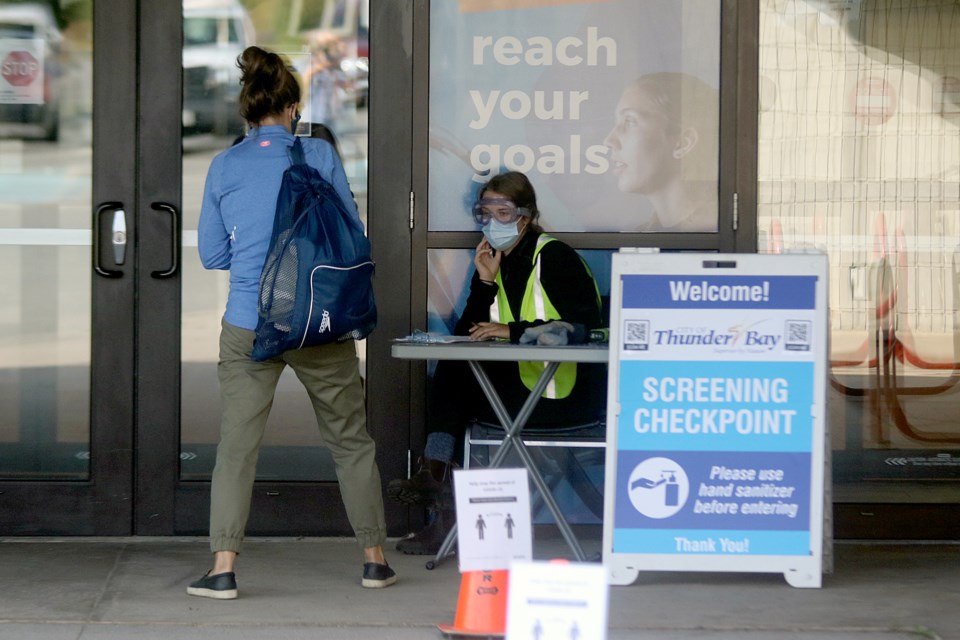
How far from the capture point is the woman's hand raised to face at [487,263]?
5281 mm

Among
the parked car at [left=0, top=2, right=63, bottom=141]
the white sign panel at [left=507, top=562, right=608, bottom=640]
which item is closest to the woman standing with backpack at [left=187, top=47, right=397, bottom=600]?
the parked car at [left=0, top=2, right=63, bottom=141]

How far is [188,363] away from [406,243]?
1022 mm

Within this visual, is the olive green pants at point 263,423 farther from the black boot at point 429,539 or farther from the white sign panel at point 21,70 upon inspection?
the white sign panel at point 21,70

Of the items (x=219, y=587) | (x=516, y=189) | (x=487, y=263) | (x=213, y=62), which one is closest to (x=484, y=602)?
(x=219, y=587)

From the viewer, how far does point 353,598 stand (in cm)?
459

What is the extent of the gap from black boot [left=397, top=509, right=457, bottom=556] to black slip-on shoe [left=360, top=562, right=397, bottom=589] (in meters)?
0.52

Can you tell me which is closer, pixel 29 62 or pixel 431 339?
pixel 431 339

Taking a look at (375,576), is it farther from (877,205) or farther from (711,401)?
(877,205)

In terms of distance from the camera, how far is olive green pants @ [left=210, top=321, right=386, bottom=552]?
4.45 metres

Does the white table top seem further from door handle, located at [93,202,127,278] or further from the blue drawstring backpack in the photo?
door handle, located at [93,202,127,278]

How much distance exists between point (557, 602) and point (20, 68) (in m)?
3.62

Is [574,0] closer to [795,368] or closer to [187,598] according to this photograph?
[795,368]

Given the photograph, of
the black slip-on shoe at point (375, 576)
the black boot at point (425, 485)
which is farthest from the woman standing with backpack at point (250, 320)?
the black boot at point (425, 485)

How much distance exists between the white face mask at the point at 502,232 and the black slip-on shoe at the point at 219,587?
1622mm
